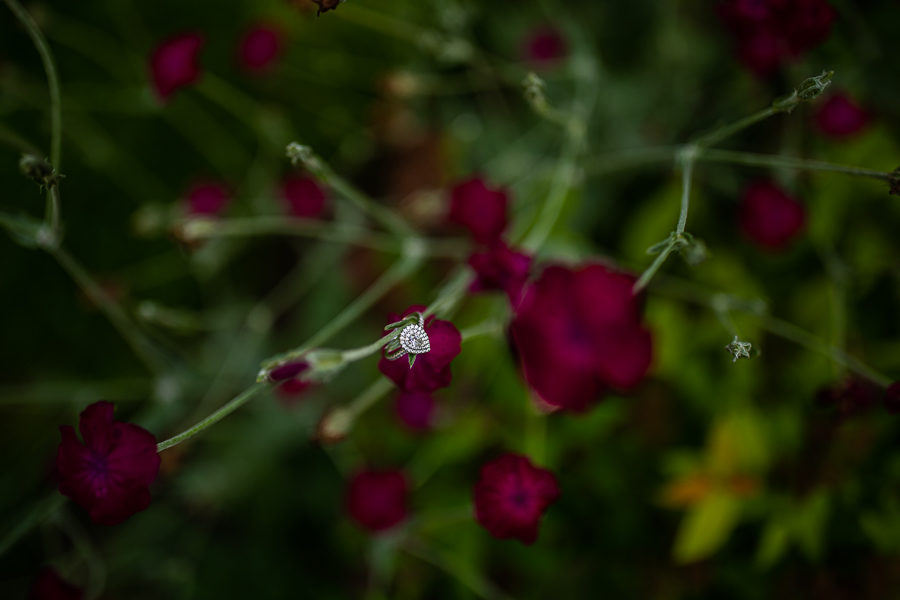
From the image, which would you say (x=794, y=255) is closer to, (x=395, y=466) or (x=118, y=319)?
(x=395, y=466)

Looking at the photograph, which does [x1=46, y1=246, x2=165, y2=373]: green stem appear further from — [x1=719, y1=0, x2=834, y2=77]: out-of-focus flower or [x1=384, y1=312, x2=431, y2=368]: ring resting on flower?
[x1=719, y1=0, x2=834, y2=77]: out-of-focus flower

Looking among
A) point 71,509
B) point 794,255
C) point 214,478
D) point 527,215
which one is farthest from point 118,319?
point 794,255

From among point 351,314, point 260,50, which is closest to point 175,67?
point 260,50

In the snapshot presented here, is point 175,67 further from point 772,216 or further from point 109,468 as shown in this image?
point 772,216

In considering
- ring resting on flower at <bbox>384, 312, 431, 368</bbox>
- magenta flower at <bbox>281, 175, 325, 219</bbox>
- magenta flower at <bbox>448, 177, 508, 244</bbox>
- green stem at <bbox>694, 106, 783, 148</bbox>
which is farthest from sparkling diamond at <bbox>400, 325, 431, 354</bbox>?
magenta flower at <bbox>281, 175, 325, 219</bbox>

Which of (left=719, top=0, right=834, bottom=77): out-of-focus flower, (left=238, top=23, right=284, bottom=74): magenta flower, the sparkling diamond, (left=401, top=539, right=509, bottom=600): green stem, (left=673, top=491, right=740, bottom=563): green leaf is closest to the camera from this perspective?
the sparkling diamond
